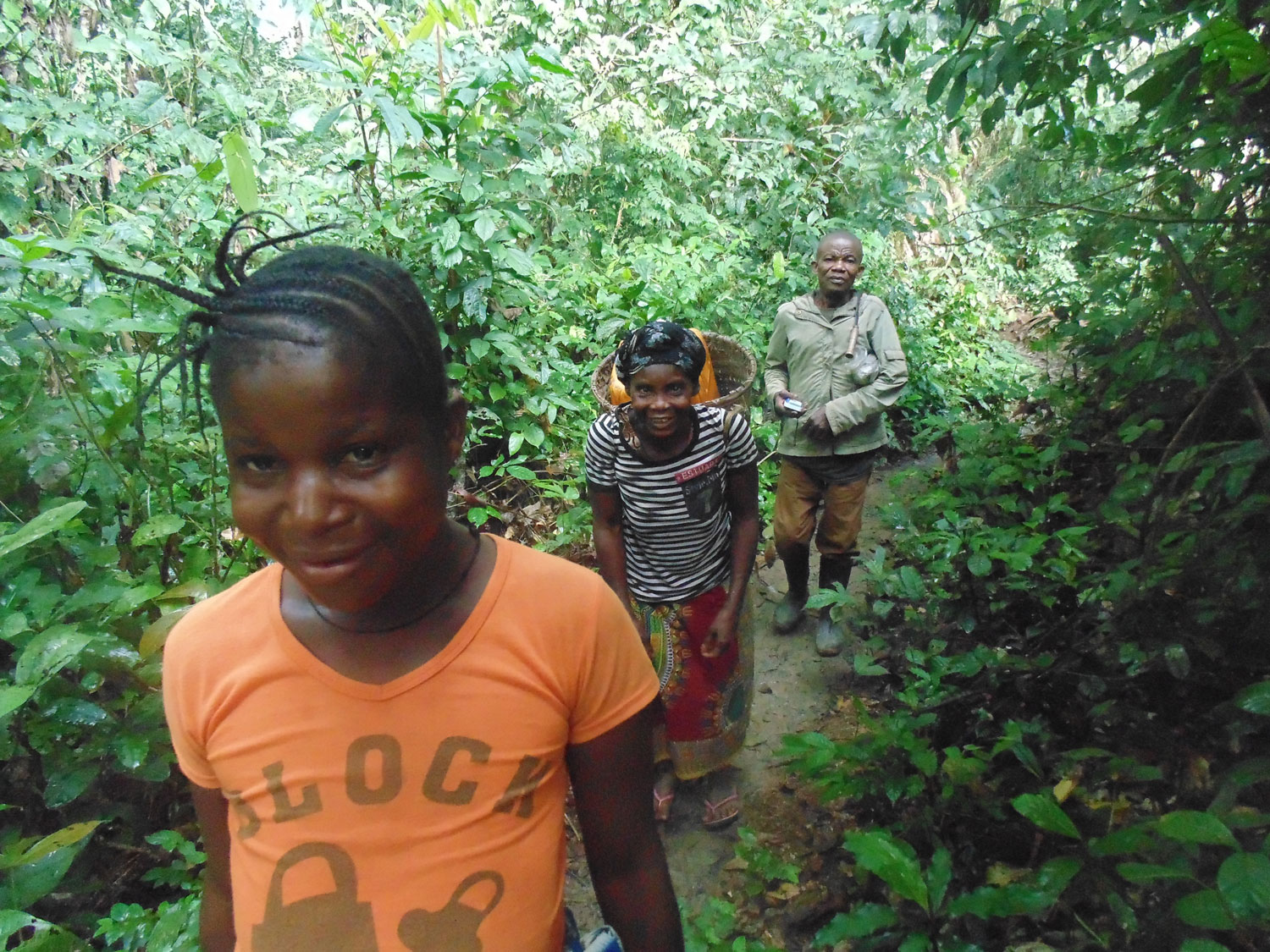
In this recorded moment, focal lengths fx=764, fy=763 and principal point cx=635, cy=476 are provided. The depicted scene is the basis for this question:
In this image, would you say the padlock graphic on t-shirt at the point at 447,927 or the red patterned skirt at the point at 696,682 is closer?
the padlock graphic on t-shirt at the point at 447,927

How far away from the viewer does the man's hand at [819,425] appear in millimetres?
3783

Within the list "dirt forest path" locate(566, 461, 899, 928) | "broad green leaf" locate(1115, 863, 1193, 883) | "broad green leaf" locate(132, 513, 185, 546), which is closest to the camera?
"broad green leaf" locate(1115, 863, 1193, 883)

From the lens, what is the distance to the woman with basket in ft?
8.07

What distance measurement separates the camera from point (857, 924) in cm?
175

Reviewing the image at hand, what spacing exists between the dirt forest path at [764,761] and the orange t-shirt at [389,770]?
57.2 inches

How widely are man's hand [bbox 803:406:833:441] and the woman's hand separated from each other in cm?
139

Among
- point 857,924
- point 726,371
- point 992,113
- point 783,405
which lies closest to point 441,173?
point 726,371

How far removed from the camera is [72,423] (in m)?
2.25

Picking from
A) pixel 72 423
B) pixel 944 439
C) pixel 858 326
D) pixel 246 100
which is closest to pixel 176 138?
pixel 246 100

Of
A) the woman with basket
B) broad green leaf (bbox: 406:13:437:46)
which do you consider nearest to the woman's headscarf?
the woman with basket

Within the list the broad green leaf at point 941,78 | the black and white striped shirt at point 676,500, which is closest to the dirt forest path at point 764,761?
the black and white striped shirt at point 676,500

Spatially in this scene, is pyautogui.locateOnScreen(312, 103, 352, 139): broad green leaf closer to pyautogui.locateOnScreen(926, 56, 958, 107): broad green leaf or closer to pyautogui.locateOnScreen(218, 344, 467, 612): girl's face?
pyautogui.locateOnScreen(926, 56, 958, 107): broad green leaf

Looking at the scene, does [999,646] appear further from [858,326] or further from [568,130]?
[568,130]

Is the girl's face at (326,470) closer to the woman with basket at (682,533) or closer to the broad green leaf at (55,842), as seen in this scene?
the broad green leaf at (55,842)
